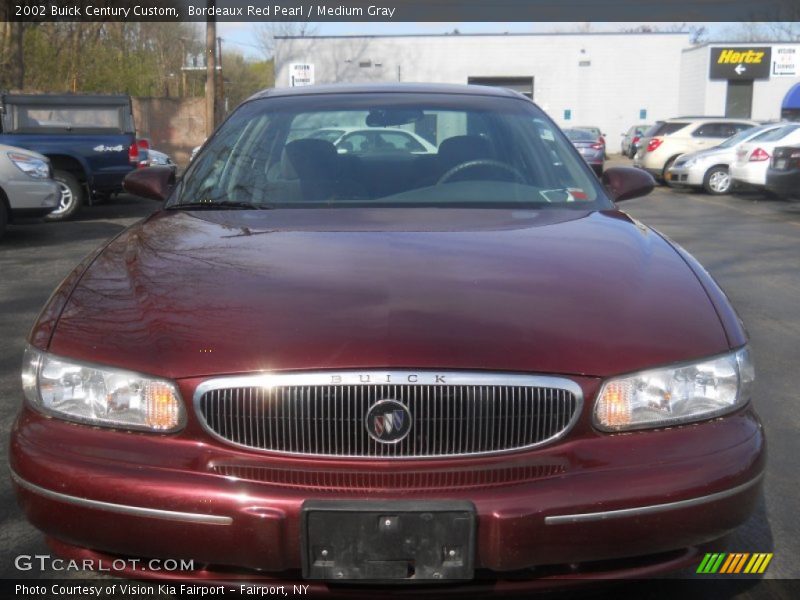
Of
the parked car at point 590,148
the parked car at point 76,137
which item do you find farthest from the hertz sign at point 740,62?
the parked car at point 76,137

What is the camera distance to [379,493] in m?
2.24

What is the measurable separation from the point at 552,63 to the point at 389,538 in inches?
1835

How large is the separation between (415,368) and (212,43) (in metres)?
23.9

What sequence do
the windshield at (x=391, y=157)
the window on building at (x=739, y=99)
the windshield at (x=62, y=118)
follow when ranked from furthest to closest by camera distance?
the window on building at (x=739, y=99)
the windshield at (x=62, y=118)
the windshield at (x=391, y=157)

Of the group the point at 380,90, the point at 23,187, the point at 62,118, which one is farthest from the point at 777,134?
the point at 380,90

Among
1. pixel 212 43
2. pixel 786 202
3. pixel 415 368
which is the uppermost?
pixel 212 43

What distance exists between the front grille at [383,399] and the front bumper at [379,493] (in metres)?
0.04

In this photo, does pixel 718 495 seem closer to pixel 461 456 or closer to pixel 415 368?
pixel 461 456

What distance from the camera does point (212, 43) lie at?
81.0ft

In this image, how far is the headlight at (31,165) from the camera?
10.9m

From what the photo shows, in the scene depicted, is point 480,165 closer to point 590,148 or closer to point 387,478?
point 387,478

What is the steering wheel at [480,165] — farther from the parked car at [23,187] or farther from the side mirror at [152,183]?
the parked car at [23,187]

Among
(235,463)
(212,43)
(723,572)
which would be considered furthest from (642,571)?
(212,43)

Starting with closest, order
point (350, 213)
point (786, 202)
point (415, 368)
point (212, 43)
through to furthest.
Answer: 1. point (415, 368)
2. point (350, 213)
3. point (786, 202)
4. point (212, 43)
